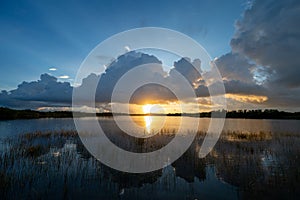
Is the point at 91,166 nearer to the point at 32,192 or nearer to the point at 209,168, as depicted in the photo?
the point at 32,192

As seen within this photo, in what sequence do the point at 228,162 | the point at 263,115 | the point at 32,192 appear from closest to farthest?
1. the point at 32,192
2. the point at 228,162
3. the point at 263,115

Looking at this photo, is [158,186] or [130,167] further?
[130,167]

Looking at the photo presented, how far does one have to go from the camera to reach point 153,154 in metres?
14.9

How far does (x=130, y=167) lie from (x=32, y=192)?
16.6ft

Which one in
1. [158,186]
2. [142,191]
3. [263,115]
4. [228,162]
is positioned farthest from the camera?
[263,115]

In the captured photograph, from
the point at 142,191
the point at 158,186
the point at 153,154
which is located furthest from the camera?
the point at 153,154

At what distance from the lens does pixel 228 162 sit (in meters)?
12.5

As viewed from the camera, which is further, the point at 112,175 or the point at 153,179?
the point at 112,175

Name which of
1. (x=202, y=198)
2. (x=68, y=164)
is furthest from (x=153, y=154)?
(x=202, y=198)

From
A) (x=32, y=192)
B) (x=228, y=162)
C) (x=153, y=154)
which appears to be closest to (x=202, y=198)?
(x=228, y=162)

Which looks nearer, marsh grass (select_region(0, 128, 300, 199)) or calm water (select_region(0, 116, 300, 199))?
calm water (select_region(0, 116, 300, 199))

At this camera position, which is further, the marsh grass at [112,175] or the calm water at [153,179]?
the marsh grass at [112,175]

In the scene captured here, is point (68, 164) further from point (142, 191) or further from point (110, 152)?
point (142, 191)

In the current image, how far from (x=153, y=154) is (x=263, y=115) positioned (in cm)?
13528
